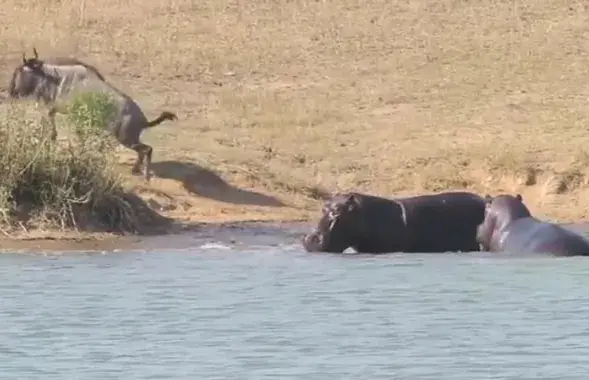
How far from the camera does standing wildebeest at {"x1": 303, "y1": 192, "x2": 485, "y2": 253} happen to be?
14906 millimetres

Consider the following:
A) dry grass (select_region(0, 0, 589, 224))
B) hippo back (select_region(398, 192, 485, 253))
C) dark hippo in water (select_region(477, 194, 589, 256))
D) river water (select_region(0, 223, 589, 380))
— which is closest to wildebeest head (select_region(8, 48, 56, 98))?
dry grass (select_region(0, 0, 589, 224))

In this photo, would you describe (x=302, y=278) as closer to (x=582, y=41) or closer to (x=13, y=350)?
(x=13, y=350)

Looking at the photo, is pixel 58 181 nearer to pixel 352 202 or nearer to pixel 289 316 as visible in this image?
pixel 352 202

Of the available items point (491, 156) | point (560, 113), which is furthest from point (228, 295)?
point (560, 113)

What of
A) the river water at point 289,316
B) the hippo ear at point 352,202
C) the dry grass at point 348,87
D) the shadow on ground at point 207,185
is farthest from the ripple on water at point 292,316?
the dry grass at point 348,87

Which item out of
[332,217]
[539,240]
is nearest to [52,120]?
[332,217]

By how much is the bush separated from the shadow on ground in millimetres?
→ 2044

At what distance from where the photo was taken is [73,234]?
15.5m

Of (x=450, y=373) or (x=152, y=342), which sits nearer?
(x=450, y=373)

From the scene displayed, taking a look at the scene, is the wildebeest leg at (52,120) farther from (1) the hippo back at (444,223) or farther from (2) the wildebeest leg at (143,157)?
(1) the hippo back at (444,223)

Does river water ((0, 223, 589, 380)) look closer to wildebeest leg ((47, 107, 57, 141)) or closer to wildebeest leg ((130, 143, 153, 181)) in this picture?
wildebeest leg ((47, 107, 57, 141))

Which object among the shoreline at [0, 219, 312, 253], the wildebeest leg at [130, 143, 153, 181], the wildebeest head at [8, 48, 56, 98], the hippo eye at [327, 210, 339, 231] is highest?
the wildebeest head at [8, 48, 56, 98]

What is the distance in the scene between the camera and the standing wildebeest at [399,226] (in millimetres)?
14906

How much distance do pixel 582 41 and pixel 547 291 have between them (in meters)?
13.4
